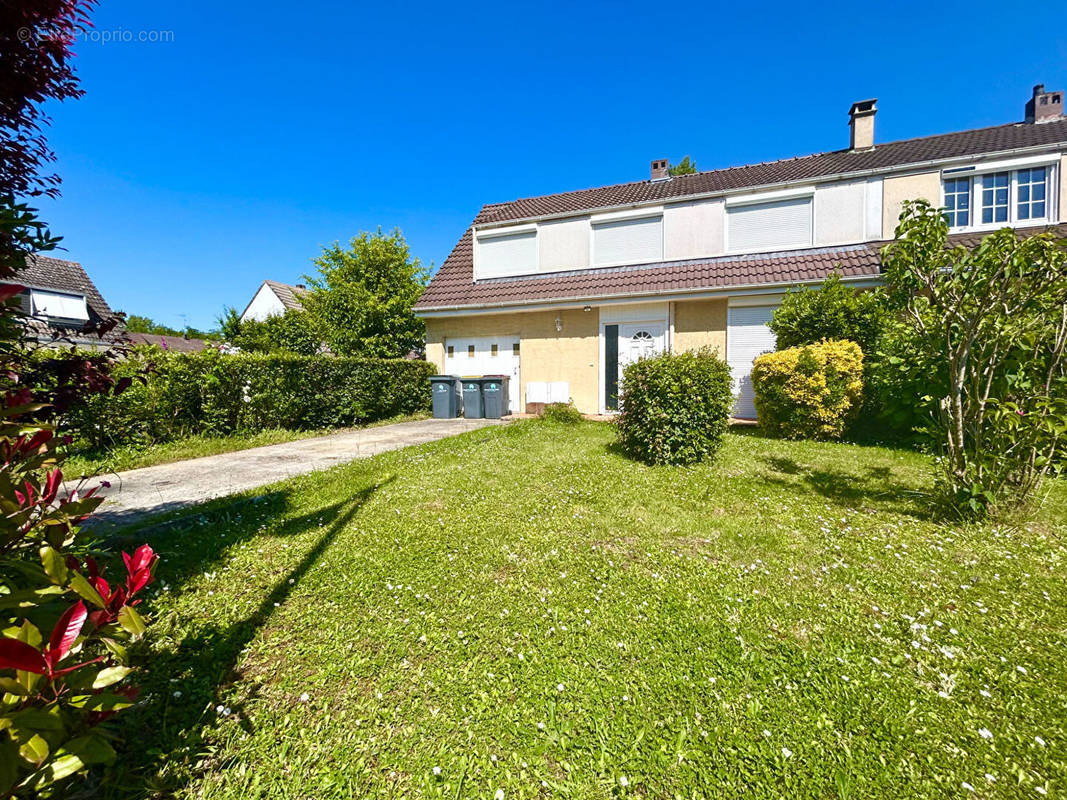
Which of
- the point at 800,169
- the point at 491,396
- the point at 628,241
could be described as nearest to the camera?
the point at 491,396

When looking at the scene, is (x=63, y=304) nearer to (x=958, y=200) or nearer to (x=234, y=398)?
(x=234, y=398)

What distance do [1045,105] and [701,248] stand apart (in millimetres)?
11003

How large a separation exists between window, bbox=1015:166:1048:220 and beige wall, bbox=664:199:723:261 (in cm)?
687

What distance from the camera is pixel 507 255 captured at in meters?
14.2

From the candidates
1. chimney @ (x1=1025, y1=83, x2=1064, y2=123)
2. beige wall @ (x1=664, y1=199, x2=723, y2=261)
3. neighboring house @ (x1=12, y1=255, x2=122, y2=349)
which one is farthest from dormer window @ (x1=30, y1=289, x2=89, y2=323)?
chimney @ (x1=1025, y1=83, x2=1064, y2=123)

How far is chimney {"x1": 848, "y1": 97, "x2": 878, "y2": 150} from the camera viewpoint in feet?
40.9

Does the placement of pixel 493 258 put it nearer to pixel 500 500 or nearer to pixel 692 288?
pixel 692 288

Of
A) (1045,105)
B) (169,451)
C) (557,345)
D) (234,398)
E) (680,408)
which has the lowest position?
(169,451)

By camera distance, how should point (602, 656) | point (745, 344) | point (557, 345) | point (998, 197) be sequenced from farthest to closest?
point (557, 345) → point (745, 344) → point (998, 197) → point (602, 656)

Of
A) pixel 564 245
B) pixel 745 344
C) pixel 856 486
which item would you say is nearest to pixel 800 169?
pixel 745 344

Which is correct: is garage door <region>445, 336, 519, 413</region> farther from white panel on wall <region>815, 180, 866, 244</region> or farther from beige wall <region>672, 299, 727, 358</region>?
white panel on wall <region>815, 180, 866, 244</region>

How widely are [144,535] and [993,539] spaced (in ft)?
24.7

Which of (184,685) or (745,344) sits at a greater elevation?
(745,344)

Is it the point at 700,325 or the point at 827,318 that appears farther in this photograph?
the point at 700,325
